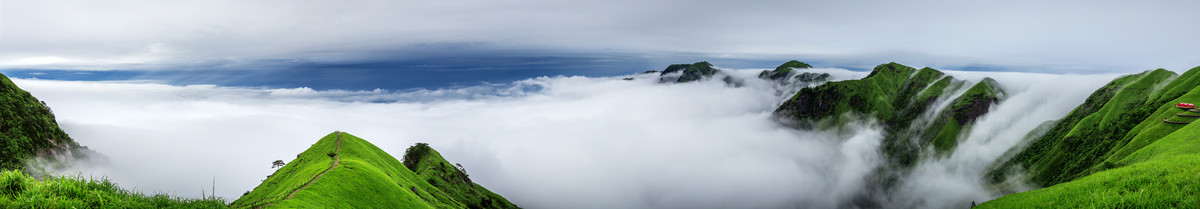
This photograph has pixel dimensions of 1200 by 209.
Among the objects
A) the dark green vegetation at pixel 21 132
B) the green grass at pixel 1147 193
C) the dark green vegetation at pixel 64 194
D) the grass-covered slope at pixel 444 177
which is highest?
the dark green vegetation at pixel 64 194

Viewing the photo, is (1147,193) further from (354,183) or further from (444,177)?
(444,177)

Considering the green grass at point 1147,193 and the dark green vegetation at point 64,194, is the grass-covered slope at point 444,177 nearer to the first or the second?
the dark green vegetation at point 64,194

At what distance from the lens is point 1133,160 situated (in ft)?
466

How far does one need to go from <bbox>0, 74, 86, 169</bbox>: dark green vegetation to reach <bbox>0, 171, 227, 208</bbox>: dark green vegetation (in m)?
221

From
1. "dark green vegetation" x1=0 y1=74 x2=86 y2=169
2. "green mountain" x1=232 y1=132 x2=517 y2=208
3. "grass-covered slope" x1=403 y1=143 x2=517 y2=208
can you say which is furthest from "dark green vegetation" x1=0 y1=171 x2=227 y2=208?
"dark green vegetation" x1=0 y1=74 x2=86 y2=169

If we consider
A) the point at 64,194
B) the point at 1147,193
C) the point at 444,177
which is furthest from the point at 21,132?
the point at 1147,193

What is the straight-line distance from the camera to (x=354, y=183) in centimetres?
6938

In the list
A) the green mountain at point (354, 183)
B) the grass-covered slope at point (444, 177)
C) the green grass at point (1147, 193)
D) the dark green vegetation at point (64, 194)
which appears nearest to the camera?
the dark green vegetation at point (64, 194)

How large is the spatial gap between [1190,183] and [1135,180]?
894 centimetres

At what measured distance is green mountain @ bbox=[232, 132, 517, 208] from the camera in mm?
58656

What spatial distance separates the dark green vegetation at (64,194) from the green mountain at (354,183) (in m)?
26.8

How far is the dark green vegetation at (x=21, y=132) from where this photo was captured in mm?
164625

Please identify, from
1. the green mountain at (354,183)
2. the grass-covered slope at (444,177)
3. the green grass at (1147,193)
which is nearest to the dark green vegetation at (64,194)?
the green mountain at (354,183)

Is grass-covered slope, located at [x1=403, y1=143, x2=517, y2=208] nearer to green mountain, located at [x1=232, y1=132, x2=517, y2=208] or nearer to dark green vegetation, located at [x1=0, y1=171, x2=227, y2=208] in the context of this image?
green mountain, located at [x1=232, y1=132, x2=517, y2=208]
